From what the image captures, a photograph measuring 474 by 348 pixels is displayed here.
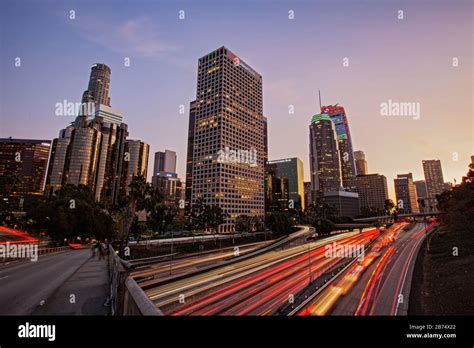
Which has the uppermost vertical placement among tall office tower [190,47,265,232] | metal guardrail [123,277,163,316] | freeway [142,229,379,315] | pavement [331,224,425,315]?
tall office tower [190,47,265,232]

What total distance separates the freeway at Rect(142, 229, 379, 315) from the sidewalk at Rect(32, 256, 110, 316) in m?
5.37

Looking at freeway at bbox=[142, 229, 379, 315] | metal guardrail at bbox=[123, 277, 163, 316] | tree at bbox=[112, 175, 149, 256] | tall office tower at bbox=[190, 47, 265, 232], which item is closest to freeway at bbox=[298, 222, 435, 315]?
freeway at bbox=[142, 229, 379, 315]

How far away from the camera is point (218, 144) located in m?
153

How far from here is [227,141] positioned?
15788 centimetres

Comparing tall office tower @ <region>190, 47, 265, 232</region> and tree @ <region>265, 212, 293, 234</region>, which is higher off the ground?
tall office tower @ <region>190, 47, 265, 232</region>

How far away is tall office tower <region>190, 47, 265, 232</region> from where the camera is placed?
150m

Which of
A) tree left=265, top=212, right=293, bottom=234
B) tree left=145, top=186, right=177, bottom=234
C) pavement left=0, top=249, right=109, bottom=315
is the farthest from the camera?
tree left=265, top=212, right=293, bottom=234

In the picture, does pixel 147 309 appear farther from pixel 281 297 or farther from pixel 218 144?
pixel 218 144

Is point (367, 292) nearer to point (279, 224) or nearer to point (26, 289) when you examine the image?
point (26, 289)

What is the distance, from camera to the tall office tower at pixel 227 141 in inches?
5896

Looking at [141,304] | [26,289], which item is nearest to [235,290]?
[26,289]

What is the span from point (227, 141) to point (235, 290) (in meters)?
139

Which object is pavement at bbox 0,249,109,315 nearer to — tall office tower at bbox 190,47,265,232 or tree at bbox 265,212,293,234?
tree at bbox 265,212,293,234

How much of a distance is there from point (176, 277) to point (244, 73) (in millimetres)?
180928
